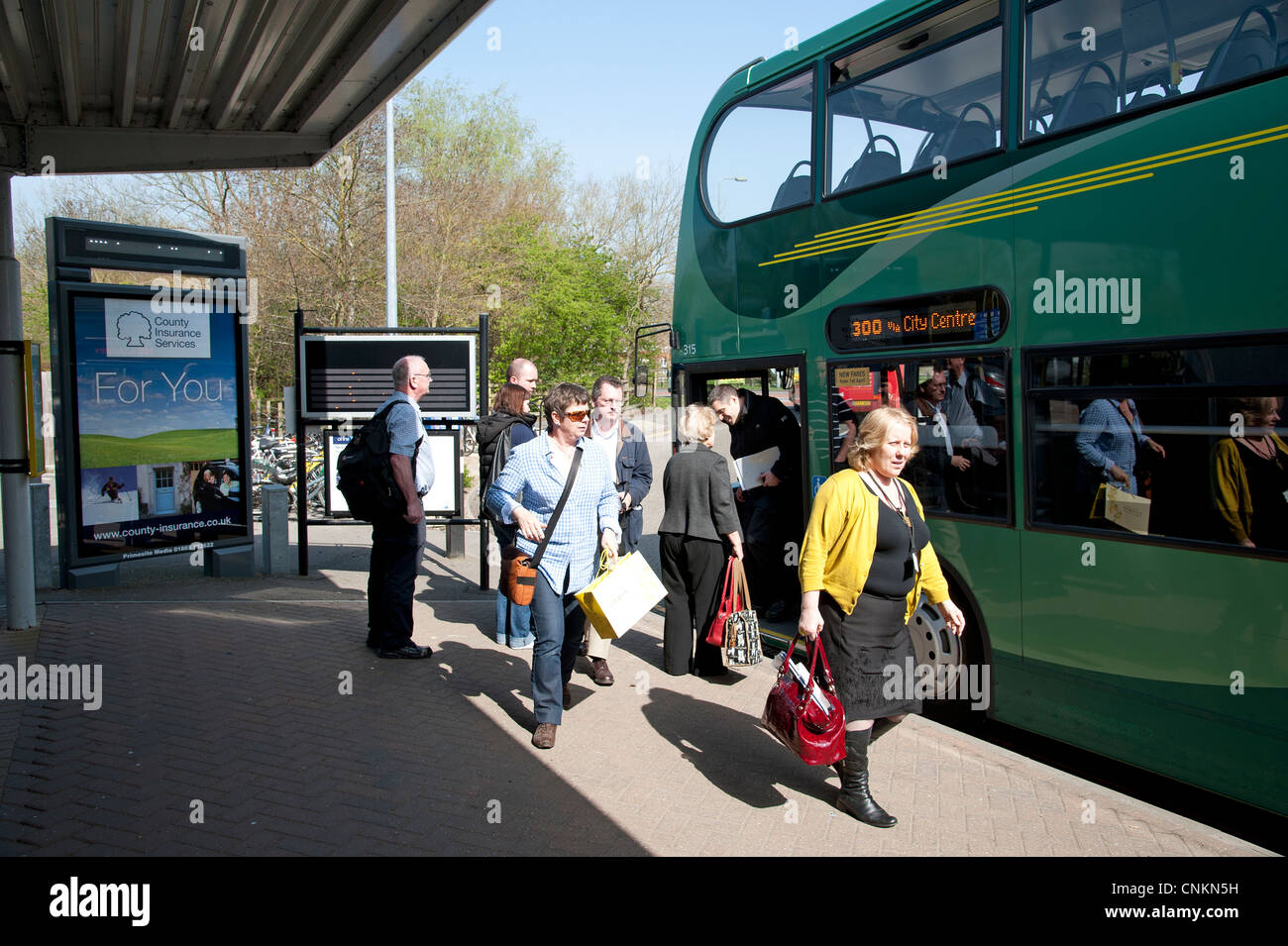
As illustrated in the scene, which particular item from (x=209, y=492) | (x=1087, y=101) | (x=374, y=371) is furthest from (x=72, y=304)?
(x=1087, y=101)

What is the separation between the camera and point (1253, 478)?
421cm

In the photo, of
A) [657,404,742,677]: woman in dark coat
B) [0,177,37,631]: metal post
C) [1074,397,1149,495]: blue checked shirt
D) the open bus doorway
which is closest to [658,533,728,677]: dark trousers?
[657,404,742,677]: woman in dark coat

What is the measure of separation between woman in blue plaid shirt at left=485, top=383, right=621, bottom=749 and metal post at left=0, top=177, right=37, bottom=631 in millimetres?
3970

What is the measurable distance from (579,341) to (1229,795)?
1754 cm

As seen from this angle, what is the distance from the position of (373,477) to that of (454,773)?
226 cm

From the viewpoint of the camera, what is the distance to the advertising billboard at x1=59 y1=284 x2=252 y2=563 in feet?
28.2

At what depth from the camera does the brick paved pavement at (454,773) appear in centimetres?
409

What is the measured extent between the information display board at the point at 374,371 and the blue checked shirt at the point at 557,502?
4.09 m

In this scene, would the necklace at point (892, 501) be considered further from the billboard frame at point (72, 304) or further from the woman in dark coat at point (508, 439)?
the billboard frame at point (72, 304)

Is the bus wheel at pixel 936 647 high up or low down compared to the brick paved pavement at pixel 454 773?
up

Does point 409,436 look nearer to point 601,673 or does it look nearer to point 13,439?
point 601,673

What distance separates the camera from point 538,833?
414cm

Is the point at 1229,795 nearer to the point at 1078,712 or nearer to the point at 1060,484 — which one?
the point at 1078,712

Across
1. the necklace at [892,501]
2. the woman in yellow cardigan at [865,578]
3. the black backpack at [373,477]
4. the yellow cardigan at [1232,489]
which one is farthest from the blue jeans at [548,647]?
the yellow cardigan at [1232,489]
